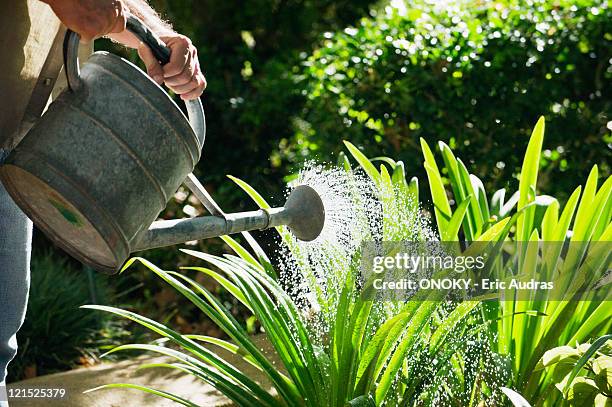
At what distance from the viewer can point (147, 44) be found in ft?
5.98

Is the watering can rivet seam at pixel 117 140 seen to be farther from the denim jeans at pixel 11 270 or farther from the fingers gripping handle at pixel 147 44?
the denim jeans at pixel 11 270

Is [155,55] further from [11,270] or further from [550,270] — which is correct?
[550,270]

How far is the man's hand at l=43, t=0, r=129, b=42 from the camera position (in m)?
1.63

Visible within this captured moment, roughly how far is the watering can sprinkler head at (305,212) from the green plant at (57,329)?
1.51 m

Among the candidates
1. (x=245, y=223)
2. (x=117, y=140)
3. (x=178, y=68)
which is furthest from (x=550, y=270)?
(x=117, y=140)

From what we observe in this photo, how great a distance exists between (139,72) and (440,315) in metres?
1.15

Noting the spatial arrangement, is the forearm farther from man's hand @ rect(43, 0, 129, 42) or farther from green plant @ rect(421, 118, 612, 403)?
green plant @ rect(421, 118, 612, 403)

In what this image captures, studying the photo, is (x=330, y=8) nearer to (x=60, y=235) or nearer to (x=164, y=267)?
(x=164, y=267)

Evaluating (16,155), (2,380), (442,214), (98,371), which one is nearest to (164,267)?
(98,371)

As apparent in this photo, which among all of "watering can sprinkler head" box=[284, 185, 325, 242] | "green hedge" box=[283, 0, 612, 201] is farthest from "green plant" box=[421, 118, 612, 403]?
"green hedge" box=[283, 0, 612, 201]

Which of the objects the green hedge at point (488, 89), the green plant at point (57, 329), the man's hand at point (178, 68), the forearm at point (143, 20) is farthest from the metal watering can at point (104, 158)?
the green hedge at point (488, 89)

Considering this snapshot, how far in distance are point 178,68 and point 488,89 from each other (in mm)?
2240

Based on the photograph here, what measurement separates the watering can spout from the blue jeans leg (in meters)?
0.34

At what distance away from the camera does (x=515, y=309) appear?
2.39 meters
